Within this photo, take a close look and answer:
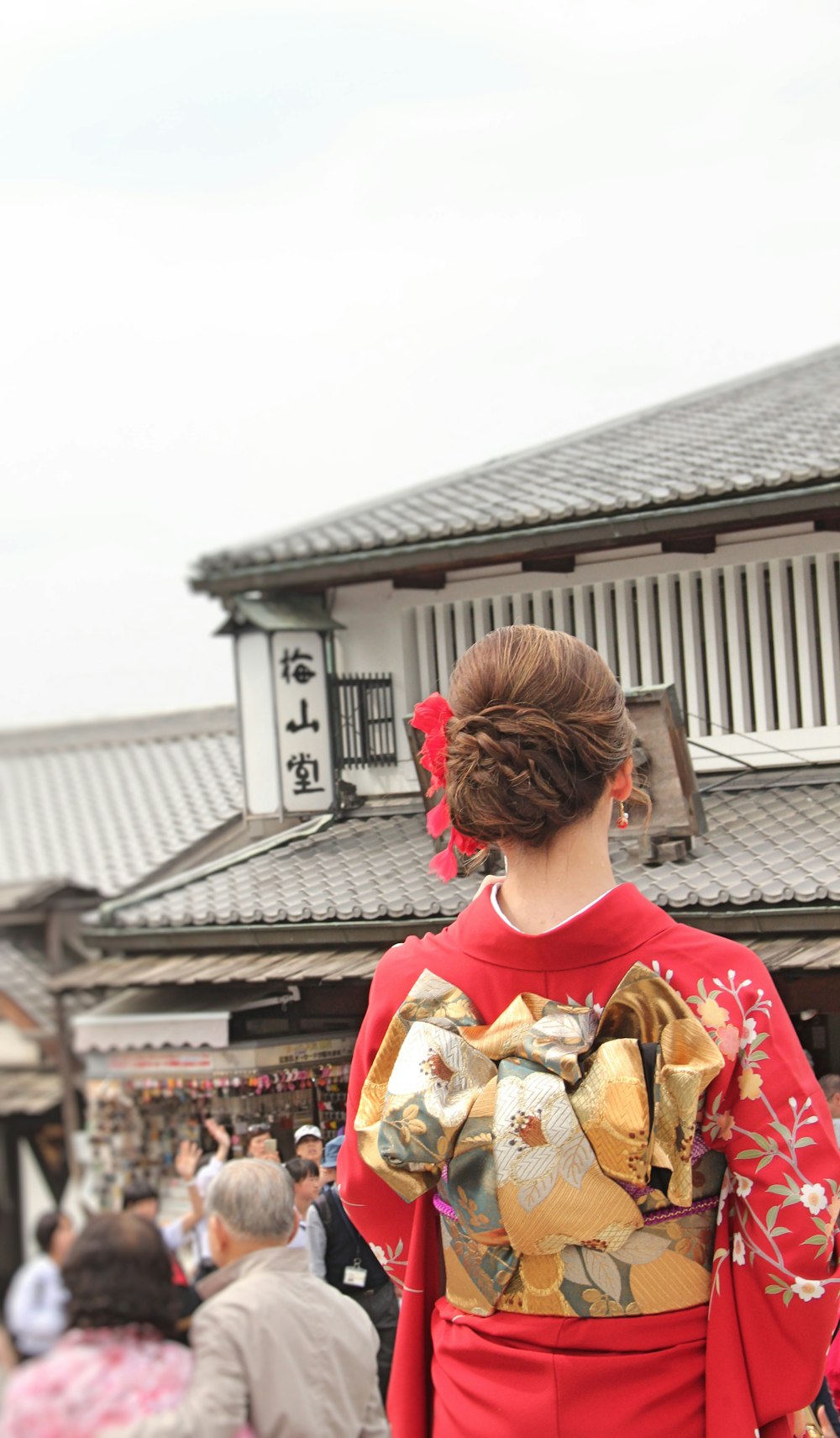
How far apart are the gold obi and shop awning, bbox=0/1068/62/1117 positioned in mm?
1420

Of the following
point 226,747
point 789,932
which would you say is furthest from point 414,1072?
point 226,747

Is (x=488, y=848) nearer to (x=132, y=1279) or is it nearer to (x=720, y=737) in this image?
(x=132, y=1279)

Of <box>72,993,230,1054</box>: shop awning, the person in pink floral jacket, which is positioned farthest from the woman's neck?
<box>72,993,230,1054</box>: shop awning

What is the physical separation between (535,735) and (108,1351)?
107cm

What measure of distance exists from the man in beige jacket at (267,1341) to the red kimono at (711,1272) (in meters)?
0.41

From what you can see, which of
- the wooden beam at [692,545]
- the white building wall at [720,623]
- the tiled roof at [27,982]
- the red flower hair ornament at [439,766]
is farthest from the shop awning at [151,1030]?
the red flower hair ornament at [439,766]

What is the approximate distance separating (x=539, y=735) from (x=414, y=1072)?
591 mm

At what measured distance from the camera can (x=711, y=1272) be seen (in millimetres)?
2148

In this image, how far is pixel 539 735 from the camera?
82.0 inches

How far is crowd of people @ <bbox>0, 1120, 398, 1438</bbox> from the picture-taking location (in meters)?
1.86

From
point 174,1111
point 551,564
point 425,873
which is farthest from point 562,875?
point 551,564

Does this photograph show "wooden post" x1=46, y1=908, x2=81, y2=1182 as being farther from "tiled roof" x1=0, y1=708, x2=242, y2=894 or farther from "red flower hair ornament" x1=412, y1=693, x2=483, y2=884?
"tiled roof" x1=0, y1=708, x2=242, y2=894

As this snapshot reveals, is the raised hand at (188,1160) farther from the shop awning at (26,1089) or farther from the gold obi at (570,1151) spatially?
the gold obi at (570,1151)

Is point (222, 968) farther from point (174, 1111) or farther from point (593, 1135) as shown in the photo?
point (593, 1135)
